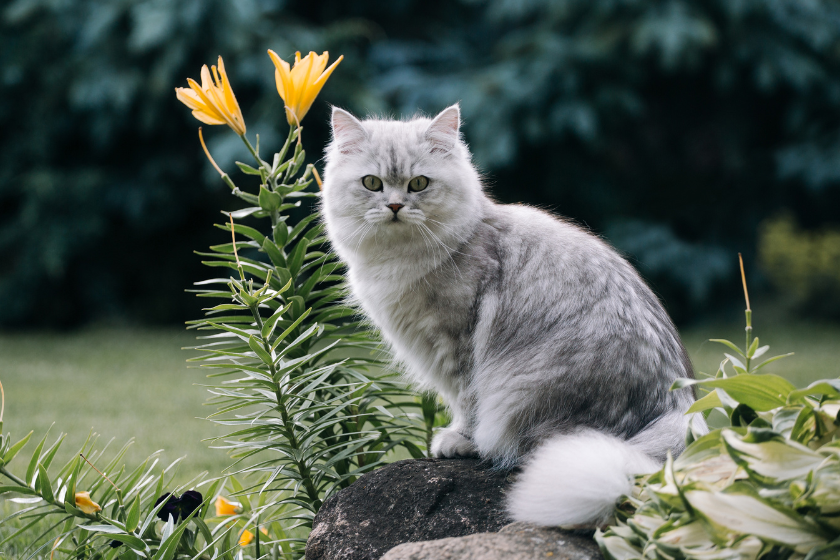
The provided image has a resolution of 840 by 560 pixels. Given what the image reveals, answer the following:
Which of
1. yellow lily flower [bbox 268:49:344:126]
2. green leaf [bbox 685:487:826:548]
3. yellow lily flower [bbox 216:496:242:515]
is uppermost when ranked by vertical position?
yellow lily flower [bbox 268:49:344:126]

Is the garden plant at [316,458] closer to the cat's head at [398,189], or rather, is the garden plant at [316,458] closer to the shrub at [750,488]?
the shrub at [750,488]

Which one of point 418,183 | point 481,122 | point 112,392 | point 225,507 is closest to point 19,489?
point 225,507

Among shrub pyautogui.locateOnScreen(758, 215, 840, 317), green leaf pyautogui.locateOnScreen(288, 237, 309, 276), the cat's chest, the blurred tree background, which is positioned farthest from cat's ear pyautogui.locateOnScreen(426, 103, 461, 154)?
shrub pyautogui.locateOnScreen(758, 215, 840, 317)

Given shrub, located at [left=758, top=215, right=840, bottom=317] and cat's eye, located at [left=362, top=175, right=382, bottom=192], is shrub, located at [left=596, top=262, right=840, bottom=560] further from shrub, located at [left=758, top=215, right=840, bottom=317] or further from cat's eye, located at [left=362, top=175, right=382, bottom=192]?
shrub, located at [left=758, top=215, right=840, bottom=317]

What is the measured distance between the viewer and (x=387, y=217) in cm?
202

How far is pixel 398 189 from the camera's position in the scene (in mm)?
2068

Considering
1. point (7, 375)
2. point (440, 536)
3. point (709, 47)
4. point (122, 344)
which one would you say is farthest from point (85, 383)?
point (709, 47)

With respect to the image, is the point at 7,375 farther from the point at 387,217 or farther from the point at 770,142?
the point at 770,142

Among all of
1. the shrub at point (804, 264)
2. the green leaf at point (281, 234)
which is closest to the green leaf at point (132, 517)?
the green leaf at point (281, 234)

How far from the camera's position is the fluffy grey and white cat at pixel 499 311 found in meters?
1.73

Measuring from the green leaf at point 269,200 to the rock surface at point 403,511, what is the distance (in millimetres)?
733

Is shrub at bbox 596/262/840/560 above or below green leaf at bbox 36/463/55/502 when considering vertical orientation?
above

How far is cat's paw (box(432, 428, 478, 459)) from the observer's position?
1.96 m

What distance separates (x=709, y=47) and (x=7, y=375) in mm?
5665
